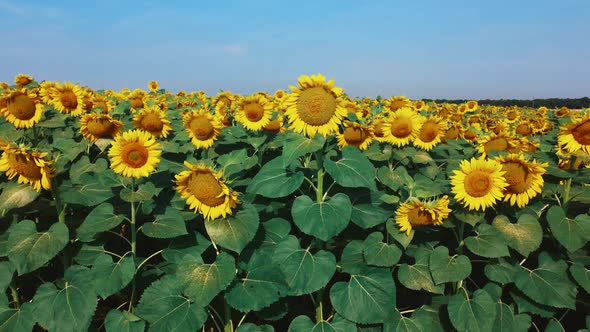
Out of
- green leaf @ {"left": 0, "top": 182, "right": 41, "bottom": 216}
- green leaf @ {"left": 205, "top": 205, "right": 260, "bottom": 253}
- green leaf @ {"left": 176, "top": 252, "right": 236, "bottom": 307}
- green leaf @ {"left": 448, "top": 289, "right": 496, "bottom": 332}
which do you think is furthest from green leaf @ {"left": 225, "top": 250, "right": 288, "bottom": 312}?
green leaf @ {"left": 0, "top": 182, "right": 41, "bottom": 216}

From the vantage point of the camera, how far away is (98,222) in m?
2.88

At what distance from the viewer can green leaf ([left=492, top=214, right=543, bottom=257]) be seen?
9.41ft

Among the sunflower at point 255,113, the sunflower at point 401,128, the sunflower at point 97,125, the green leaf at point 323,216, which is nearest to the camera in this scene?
the green leaf at point 323,216

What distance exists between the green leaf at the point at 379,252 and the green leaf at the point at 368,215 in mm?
123

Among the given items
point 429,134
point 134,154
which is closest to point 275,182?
point 134,154

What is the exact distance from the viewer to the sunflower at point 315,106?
2.68 m

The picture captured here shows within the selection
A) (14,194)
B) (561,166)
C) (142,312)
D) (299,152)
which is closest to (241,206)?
(299,152)

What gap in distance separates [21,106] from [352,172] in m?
3.39

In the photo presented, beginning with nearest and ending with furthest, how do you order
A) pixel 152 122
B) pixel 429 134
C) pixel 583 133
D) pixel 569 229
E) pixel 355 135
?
1. pixel 569 229
2. pixel 583 133
3. pixel 355 135
4. pixel 152 122
5. pixel 429 134

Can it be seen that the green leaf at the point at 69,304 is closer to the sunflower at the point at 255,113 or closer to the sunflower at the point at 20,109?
the sunflower at the point at 20,109

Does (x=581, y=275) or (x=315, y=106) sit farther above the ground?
(x=315, y=106)

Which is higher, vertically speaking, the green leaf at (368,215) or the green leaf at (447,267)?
the green leaf at (368,215)

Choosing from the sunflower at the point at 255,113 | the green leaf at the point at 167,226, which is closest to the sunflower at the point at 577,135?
the sunflower at the point at 255,113

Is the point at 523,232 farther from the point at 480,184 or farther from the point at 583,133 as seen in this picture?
the point at 583,133
